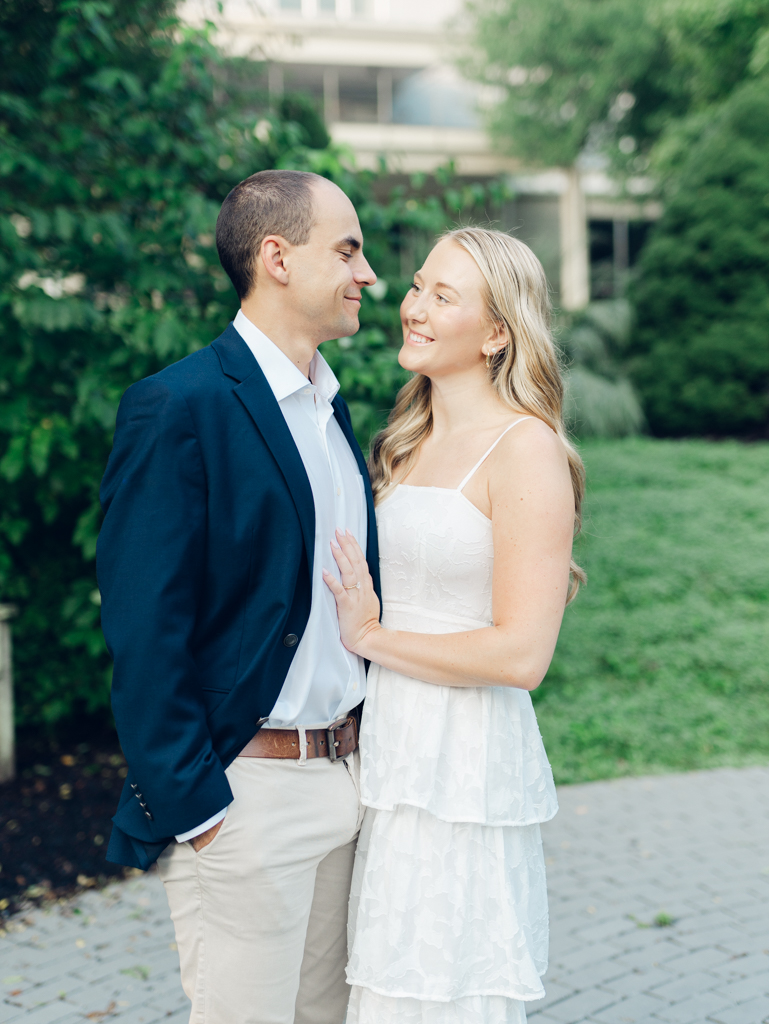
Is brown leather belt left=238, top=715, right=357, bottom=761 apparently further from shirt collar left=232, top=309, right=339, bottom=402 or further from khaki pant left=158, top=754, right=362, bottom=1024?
shirt collar left=232, top=309, right=339, bottom=402

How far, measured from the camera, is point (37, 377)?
14.8 ft

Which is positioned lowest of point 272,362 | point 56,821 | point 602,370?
point 56,821

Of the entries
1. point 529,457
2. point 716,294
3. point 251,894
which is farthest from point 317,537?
point 716,294

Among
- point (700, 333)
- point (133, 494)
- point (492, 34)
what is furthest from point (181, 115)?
point (492, 34)

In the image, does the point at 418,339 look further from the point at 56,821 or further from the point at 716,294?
the point at 716,294

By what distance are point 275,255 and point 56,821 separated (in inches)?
137

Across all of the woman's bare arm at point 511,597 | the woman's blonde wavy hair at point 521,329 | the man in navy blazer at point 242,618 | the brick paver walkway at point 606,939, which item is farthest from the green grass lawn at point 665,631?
the man in navy blazer at point 242,618

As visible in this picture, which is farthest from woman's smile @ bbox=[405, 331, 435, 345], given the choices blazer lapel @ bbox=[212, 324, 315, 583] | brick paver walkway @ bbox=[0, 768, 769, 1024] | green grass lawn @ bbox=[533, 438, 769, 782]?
green grass lawn @ bbox=[533, 438, 769, 782]

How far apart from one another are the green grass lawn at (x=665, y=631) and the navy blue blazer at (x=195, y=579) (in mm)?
3725

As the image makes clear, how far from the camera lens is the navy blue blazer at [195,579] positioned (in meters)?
1.80

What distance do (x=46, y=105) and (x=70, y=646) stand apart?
9.68 feet

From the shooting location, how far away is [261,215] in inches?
82.4

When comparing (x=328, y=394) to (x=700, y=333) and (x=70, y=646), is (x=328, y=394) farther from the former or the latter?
(x=700, y=333)

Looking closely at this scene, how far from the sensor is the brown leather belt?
1.98 meters
